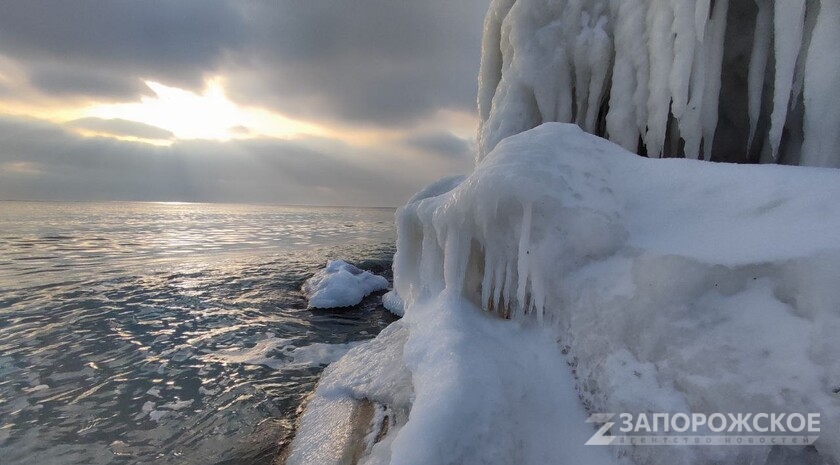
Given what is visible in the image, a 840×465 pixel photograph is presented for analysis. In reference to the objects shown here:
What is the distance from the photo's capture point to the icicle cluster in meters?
4.80

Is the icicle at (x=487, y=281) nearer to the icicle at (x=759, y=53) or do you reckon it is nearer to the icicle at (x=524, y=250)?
the icicle at (x=524, y=250)

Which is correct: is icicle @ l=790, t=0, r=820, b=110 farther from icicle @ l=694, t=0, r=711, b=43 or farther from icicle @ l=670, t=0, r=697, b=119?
icicle @ l=670, t=0, r=697, b=119

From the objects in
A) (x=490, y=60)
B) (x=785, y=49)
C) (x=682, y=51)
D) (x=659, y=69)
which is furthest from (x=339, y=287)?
(x=785, y=49)

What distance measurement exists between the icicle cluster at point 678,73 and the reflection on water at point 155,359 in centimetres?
629

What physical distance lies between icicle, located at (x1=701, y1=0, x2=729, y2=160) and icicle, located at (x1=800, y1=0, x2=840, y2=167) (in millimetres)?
1136

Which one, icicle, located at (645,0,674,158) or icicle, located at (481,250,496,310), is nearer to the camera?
icicle, located at (481,250,496,310)

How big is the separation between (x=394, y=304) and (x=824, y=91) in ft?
32.5

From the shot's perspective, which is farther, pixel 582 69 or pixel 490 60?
pixel 490 60

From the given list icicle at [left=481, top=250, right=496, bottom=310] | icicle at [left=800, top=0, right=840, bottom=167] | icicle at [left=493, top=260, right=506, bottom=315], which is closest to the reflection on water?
icicle at [left=481, top=250, right=496, bottom=310]

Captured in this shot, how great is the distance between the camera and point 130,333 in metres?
8.59

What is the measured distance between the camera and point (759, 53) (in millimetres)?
5691

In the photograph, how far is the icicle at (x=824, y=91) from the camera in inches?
179

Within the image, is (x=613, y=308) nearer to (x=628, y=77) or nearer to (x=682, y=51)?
(x=682, y=51)

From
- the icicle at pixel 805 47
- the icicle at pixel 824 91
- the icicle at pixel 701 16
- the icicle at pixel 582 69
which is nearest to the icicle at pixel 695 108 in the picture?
the icicle at pixel 701 16
